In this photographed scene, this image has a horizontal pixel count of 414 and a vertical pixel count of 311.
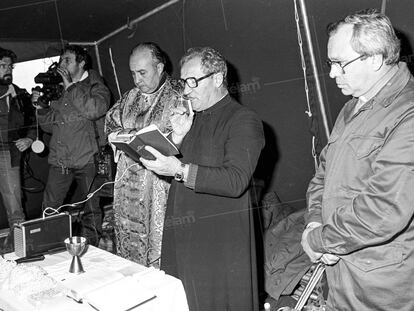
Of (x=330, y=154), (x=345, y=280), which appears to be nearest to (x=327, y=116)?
(x=330, y=154)

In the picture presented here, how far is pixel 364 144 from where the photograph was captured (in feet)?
4.42

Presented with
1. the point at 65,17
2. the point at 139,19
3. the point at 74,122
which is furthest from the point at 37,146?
the point at 139,19

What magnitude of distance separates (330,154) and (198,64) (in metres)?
0.76

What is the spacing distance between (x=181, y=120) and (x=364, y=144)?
3.01 feet

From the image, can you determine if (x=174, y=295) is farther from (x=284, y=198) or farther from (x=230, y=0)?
(x=230, y=0)

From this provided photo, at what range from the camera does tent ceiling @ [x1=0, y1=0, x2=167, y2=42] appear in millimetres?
Result: 3486

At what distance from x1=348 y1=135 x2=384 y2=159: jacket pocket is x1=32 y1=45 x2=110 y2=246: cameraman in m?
2.47

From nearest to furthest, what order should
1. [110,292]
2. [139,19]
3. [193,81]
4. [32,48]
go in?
[110,292]
[193,81]
[139,19]
[32,48]

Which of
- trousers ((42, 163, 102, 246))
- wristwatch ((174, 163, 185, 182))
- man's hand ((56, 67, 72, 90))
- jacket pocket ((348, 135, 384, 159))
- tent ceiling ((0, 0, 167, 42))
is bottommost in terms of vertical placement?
trousers ((42, 163, 102, 246))

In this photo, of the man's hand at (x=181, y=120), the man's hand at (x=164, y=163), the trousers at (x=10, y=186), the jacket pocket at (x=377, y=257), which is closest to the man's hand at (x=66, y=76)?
the trousers at (x=10, y=186)

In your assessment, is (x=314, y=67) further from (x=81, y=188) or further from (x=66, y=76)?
(x=81, y=188)

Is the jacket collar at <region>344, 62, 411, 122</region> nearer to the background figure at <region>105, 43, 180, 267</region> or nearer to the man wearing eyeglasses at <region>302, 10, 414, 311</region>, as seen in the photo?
the man wearing eyeglasses at <region>302, 10, 414, 311</region>

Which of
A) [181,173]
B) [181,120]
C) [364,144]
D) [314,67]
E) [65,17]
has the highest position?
[65,17]

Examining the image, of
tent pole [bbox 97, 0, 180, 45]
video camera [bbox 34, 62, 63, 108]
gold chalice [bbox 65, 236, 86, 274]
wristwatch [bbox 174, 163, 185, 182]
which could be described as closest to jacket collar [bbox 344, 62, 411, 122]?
wristwatch [bbox 174, 163, 185, 182]
